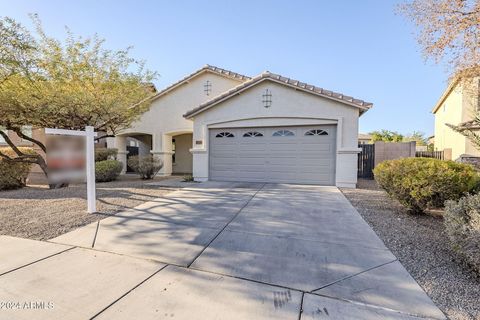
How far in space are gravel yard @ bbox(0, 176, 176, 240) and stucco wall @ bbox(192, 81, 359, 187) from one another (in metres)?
3.95

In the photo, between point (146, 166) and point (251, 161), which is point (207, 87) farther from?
point (251, 161)

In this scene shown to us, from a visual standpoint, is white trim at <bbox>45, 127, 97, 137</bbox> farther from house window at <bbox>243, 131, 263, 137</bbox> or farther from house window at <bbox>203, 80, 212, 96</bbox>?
house window at <bbox>203, 80, 212, 96</bbox>

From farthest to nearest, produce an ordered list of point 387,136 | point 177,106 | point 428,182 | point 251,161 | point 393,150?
point 387,136, point 177,106, point 393,150, point 251,161, point 428,182

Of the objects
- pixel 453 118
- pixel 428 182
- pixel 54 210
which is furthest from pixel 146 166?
pixel 453 118

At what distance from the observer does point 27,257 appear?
132 inches

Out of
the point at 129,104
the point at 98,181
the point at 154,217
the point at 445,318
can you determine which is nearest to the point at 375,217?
the point at 445,318

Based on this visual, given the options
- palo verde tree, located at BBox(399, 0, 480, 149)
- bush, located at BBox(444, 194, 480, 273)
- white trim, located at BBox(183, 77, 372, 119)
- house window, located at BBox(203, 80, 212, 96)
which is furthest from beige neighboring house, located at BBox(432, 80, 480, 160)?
house window, located at BBox(203, 80, 212, 96)

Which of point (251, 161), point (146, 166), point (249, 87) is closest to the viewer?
point (249, 87)

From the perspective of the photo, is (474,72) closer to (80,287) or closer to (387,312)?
(387,312)

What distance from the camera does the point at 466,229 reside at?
292 cm

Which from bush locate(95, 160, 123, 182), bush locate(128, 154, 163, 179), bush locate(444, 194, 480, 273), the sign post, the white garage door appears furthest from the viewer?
bush locate(128, 154, 163, 179)

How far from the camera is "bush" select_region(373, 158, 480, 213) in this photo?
483 cm

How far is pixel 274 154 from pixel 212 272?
7583mm

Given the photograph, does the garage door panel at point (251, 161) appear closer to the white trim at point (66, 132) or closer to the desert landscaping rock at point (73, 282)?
the white trim at point (66, 132)
